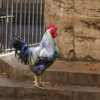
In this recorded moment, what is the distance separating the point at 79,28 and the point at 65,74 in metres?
1.23

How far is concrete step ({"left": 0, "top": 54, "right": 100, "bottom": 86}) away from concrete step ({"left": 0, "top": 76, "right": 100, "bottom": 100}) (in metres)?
0.13

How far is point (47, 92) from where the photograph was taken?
19.6 feet

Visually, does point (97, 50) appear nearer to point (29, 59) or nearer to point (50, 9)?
point (50, 9)

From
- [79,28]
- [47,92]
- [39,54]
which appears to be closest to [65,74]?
[47,92]

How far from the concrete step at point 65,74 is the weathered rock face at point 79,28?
34 centimetres

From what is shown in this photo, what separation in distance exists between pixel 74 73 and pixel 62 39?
1.11m

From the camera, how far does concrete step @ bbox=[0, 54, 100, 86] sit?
6270 millimetres

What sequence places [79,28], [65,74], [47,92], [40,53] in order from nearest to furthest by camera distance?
[40,53] < [47,92] < [65,74] < [79,28]

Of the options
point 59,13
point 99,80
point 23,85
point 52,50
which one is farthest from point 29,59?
point 59,13

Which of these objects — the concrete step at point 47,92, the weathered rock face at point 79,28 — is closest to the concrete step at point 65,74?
the concrete step at point 47,92

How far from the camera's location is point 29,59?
5.50m

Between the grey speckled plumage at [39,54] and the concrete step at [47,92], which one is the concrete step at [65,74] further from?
the grey speckled plumage at [39,54]

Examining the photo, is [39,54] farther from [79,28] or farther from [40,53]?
[79,28]

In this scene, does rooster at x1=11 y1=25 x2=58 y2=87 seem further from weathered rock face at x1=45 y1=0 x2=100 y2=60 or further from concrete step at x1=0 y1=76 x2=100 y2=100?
weathered rock face at x1=45 y1=0 x2=100 y2=60
